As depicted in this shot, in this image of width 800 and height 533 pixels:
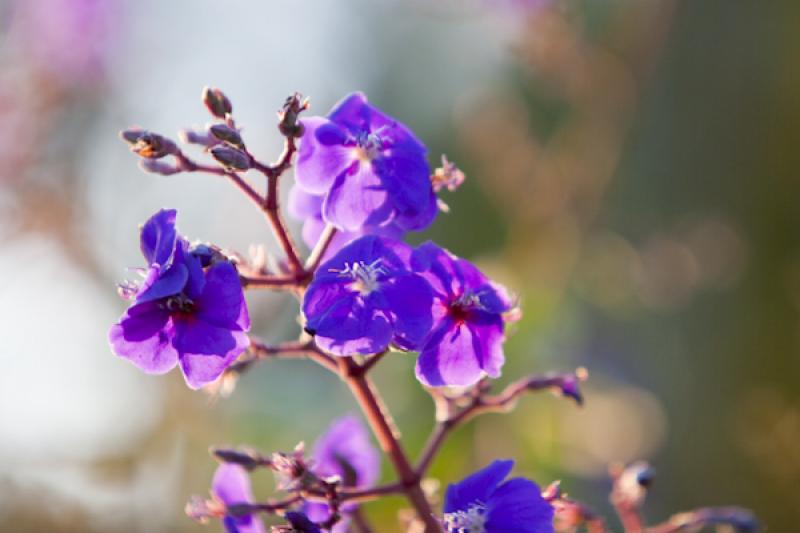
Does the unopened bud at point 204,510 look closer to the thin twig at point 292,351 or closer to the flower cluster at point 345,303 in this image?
the flower cluster at point 345,303

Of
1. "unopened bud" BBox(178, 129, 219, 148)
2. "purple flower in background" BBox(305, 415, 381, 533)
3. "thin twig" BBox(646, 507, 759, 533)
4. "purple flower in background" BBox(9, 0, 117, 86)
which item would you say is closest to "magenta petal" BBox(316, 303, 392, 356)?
"unopened bud" BBox(178, 129, 219, 148)

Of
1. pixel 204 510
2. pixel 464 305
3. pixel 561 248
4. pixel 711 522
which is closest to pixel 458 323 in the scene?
pixel 464 305

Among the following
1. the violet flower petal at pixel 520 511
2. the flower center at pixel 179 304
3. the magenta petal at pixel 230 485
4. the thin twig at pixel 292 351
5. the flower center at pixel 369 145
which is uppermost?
the flower center at pixel 369 145

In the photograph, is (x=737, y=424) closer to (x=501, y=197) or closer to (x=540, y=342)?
(x=540, y=342)

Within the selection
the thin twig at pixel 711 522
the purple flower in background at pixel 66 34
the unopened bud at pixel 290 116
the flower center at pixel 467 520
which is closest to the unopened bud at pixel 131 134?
the unopened bud at pixel 290 116

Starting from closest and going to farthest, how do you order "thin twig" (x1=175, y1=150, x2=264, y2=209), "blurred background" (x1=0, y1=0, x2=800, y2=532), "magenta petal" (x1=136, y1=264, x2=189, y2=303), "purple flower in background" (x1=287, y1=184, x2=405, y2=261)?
"magenta petal" (x1=136, y1=264, x2=189, y2=303) → "thin twig" (x1=175, y1=150, x2=264, y2=209) → "purple flower in background" (x1=287, y1=184, x2=405, y2=261) → "blurred background" (x1=0, y1=0, x2=800, y2=532)

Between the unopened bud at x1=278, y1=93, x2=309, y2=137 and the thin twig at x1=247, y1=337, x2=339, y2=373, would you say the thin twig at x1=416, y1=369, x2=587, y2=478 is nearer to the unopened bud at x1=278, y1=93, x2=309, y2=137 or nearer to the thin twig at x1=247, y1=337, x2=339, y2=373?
the thin twig at x1=247, y1=337, x2=339, y2=373

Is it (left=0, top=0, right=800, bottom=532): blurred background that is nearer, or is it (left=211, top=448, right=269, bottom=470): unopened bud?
(left=211, top=448, right=269, bottom=470): unopened bud

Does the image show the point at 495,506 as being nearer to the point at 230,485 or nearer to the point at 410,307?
the point at 410,307
